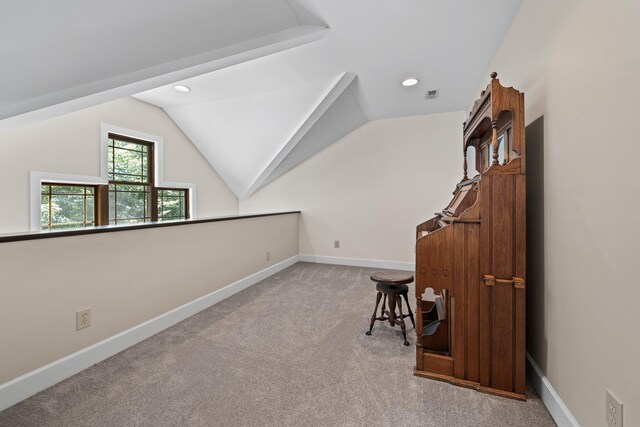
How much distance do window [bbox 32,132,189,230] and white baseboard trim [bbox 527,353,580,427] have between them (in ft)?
13.9

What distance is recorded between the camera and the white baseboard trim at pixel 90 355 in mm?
1565

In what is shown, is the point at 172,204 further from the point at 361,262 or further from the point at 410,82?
the point at 410,82

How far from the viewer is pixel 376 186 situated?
453cm

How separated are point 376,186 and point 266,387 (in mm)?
3393

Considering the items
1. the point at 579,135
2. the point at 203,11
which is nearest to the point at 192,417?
the point at 579,135

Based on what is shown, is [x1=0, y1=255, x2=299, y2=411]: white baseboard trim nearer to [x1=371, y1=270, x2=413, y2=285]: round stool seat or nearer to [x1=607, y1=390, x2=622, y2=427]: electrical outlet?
[x1=371, y1=270, x2=413, y2=285]: round stool seat

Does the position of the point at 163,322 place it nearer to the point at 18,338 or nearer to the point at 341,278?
the point at 18,338

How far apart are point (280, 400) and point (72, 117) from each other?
11.1 ft

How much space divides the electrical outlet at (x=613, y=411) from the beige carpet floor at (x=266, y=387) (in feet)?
1.58

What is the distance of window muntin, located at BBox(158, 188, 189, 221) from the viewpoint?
13.8 feet

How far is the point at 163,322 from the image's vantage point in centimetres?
244

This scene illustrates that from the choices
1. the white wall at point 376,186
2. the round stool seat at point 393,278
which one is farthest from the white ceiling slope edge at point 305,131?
the round stool seat at point 393,278

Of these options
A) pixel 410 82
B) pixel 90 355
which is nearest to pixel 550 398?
pixel 90 355

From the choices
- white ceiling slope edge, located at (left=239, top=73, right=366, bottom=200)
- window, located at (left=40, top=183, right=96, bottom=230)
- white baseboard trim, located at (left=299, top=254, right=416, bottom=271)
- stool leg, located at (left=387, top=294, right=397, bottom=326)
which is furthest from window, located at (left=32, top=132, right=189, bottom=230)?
stool leg, located at (left=387, top=294, right=397, bottom=326)
